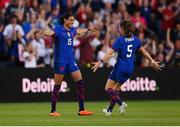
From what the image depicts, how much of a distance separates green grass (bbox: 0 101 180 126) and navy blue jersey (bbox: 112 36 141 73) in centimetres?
113

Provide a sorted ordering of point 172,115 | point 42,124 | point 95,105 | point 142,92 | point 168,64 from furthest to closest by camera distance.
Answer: point 168,64 < point 142,92 < point 95,105 < point 172,115 < point 42,124

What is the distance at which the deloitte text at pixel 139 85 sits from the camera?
76.2 feet

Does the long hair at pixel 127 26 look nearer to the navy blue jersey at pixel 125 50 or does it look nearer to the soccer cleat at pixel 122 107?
the navy blue jersey at pixel 125 50

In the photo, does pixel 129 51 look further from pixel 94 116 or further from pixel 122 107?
pixel 94 116

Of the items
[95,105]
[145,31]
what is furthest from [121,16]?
[95,105]

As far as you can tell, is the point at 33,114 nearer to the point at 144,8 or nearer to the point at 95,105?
the point at 95,105

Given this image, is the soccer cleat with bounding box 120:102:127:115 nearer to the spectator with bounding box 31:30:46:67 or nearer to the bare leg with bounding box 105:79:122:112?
the bare leg with bounding box 105:79:122:112

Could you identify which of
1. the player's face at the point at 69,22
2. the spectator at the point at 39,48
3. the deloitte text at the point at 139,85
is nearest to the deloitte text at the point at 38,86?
the spectator at the point at 39,48

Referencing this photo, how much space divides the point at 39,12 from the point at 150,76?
4412mm

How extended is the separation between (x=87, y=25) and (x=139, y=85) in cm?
331

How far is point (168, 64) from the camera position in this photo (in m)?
24.9

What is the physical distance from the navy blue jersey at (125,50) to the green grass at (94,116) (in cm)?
113

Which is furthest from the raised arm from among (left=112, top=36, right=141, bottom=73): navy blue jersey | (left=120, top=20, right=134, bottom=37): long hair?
(left=120, top=20, right=134, bottom=37): long hair

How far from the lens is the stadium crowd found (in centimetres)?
2366
